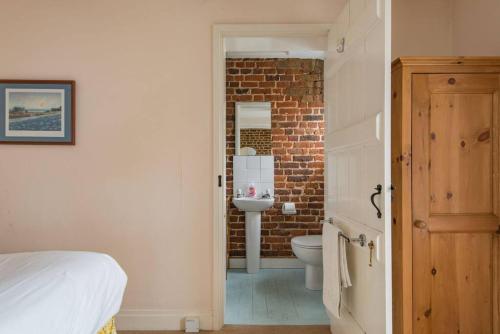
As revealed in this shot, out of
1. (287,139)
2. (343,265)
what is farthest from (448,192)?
(287,139)

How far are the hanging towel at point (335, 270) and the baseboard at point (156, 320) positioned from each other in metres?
0.91

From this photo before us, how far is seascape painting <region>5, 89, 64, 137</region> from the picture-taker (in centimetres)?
251

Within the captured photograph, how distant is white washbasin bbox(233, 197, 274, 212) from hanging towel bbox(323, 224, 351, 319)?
1628 millimetres

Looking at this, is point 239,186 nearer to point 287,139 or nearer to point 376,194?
point 287,139

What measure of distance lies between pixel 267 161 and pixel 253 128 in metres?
0.42

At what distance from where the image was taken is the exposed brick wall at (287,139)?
4043 mm

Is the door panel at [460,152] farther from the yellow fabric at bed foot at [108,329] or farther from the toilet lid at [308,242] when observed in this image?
the yellow fabric at bed foot at [108,329]

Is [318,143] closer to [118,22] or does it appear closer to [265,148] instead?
[265,148]

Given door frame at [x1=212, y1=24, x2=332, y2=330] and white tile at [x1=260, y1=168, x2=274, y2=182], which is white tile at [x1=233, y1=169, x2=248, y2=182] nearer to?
white tile at [x1=260, y1=168, x2=274, y2=182]

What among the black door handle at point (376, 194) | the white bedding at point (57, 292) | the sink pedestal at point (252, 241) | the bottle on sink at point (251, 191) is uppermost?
the black door handle at point (376, 194)

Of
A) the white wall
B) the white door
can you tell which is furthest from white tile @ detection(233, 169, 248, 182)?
the white wall

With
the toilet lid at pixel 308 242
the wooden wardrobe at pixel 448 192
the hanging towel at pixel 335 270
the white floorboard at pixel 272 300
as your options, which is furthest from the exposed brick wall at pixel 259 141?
the wooden wardrobe at pixel 448 192

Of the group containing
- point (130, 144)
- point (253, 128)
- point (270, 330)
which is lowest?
point (270, 330)

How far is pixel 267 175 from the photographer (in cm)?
413
